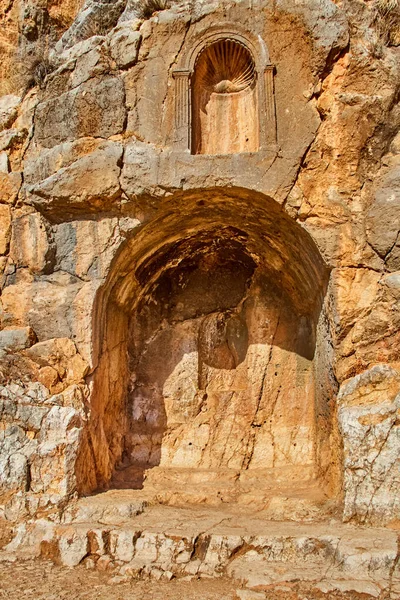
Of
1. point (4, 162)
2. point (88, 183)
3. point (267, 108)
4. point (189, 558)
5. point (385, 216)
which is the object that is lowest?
point (189, 558)

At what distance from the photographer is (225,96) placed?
691 cm

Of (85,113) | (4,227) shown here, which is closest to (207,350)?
(4,227)

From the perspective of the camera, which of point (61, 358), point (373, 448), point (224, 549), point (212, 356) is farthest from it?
point (212, 356)

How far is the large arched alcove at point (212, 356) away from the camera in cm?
666

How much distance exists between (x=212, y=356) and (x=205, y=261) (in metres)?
1.25

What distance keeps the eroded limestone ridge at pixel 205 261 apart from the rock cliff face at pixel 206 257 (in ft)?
0.07

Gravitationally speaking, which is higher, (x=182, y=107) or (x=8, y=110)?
(x=8, y=110)

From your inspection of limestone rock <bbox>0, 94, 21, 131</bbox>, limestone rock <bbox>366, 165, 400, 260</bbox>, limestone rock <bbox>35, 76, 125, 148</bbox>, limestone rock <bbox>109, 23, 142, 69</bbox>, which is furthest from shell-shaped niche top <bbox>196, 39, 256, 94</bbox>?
limestone rock <bbox>0, 94, 21, 131</bbox>

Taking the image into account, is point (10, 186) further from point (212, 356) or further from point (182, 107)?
point (212, 356)

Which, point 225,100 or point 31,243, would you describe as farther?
point 225,100

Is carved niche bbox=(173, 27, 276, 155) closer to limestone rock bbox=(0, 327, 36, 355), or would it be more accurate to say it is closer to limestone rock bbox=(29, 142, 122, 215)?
limestone rock bbox=(29, 142, 122, 215)

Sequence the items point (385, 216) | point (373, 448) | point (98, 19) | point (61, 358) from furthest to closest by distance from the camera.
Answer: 1. point (98, 19)
2. point (61, 358)
3. point (385, 216)
4. point (373, 448)

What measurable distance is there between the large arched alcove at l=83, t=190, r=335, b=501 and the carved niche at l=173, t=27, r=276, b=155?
27.9 inches

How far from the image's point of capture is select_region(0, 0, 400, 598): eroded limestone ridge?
18.8 feet
